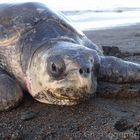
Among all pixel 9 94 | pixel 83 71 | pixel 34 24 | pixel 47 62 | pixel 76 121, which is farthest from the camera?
pixel 34 24

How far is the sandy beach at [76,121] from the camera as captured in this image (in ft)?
9.71

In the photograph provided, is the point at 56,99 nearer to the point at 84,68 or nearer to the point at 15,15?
the point at 84,68

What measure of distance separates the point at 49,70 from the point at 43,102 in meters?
0.43

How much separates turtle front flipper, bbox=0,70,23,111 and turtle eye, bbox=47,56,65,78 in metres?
0.48

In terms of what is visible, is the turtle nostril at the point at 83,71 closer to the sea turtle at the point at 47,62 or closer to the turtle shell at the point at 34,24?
the sea turtle at the point at 47,62

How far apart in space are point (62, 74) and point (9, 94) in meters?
0.63

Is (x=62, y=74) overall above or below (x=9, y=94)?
above

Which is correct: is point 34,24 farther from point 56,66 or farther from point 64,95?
point 64,95

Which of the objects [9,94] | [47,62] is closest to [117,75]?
[47,62]

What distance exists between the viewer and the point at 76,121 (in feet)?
10.6

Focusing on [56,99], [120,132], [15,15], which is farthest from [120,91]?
[15,15]

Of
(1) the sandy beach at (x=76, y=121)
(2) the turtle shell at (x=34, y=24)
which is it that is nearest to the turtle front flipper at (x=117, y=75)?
(1) the sandy beach at (x=76, y=121)

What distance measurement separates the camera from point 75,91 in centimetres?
316

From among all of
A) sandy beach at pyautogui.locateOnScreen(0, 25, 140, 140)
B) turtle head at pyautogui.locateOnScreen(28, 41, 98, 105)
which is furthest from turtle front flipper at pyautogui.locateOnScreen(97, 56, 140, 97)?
turtle head at pyautogui.locateOnScreen(28, 41, 98, 105)
